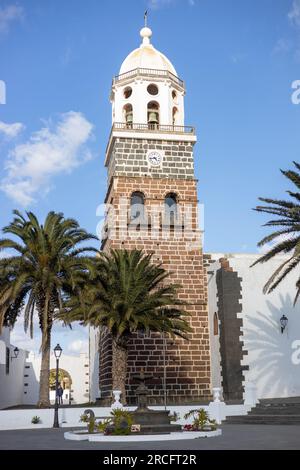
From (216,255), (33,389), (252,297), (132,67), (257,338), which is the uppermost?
(132,67)

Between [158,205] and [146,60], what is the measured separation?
8.02 m

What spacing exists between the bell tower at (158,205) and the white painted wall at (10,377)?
7.33m

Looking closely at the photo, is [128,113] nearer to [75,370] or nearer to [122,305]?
[122,305]

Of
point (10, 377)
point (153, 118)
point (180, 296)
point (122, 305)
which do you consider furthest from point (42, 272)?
point (10, 377)

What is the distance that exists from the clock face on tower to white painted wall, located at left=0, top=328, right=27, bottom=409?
502 inches

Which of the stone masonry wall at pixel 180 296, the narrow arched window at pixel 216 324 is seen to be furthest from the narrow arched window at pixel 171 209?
the narrow arched window at pixel 216 324

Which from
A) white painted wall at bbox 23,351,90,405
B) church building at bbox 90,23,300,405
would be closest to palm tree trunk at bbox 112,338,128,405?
church building at bbox 90,23,300,405

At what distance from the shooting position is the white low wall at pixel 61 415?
2159cm

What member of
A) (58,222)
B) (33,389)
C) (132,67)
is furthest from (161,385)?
(33,389)

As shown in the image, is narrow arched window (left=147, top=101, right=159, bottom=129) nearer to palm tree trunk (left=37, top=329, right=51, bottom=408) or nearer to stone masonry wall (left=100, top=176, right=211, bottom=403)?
stone masonry wall (left=100, top=176, right=211, bottom=403)

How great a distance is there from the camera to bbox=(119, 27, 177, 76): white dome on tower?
3108 centimetres

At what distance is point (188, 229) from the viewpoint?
95.9 feet
